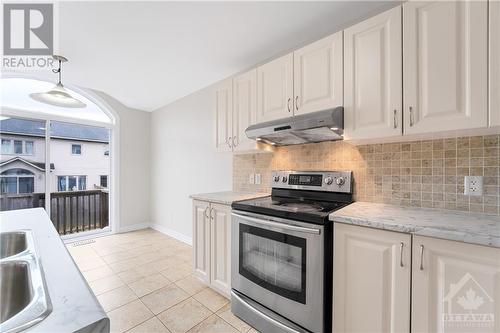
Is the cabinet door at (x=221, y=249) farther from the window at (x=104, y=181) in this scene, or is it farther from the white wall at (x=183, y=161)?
the window at (x=104, y=181)

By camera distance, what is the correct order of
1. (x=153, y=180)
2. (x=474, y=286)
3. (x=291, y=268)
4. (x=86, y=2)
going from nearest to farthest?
1. (x=474, y=286)
2. (x=291, y=268)
3. (x=86, y=2)
4. (x=153, y=180)

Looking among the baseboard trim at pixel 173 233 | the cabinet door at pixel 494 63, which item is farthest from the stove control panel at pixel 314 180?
the baseboard trim at pixel 173 233

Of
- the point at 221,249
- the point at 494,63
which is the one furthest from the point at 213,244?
the point at 494,63

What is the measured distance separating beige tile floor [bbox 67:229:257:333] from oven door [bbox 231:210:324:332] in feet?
1.19

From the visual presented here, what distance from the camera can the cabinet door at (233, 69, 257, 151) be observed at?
2184mm

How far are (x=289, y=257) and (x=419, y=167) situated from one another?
112 cm

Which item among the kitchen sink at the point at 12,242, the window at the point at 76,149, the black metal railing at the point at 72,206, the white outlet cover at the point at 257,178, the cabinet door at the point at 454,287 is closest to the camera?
the cabinet door at the point at 454,287

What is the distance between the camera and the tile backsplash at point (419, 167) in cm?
134

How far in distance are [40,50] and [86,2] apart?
1150 mm

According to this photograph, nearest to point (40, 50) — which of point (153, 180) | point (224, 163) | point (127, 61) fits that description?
point (127, 61)

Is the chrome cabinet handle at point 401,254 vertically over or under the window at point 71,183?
under

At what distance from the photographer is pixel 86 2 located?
5.49 feet

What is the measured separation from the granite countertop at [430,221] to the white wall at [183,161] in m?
1.84

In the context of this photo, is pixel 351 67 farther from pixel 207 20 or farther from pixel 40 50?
pixel 40 50
